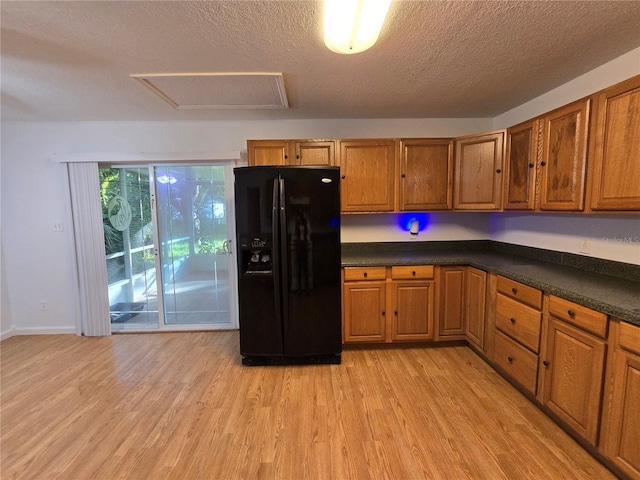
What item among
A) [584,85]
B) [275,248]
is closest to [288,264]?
[275,248]

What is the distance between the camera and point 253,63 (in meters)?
1.91

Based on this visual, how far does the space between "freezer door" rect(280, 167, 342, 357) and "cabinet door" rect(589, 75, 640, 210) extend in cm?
170

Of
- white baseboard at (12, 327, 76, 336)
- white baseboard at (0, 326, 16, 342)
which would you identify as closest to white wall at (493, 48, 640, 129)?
Result: white baseboard at (12, 327, 76, 336)

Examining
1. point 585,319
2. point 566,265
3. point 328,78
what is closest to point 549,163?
point 566,265

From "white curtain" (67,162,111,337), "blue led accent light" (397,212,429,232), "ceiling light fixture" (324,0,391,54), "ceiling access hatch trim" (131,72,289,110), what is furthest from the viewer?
"blue led accent light" (397,212,429,232)

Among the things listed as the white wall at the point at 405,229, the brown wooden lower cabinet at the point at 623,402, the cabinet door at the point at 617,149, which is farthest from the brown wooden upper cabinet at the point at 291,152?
the brown wooden lower cabinet at the point at 623,402

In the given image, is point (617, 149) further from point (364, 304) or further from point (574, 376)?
point (364, 304)

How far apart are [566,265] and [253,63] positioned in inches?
113

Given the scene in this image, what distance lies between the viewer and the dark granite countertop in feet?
5.10

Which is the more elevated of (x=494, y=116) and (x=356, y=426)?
(x=494, y=116)

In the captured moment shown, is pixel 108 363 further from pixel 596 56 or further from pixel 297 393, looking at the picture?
pixel 596 56

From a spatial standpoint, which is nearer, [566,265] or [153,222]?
[566,265]

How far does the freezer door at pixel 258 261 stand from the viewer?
2.40 m

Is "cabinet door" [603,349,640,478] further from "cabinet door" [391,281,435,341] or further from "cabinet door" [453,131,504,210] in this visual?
"cabinet door" [453,131,504,210]
